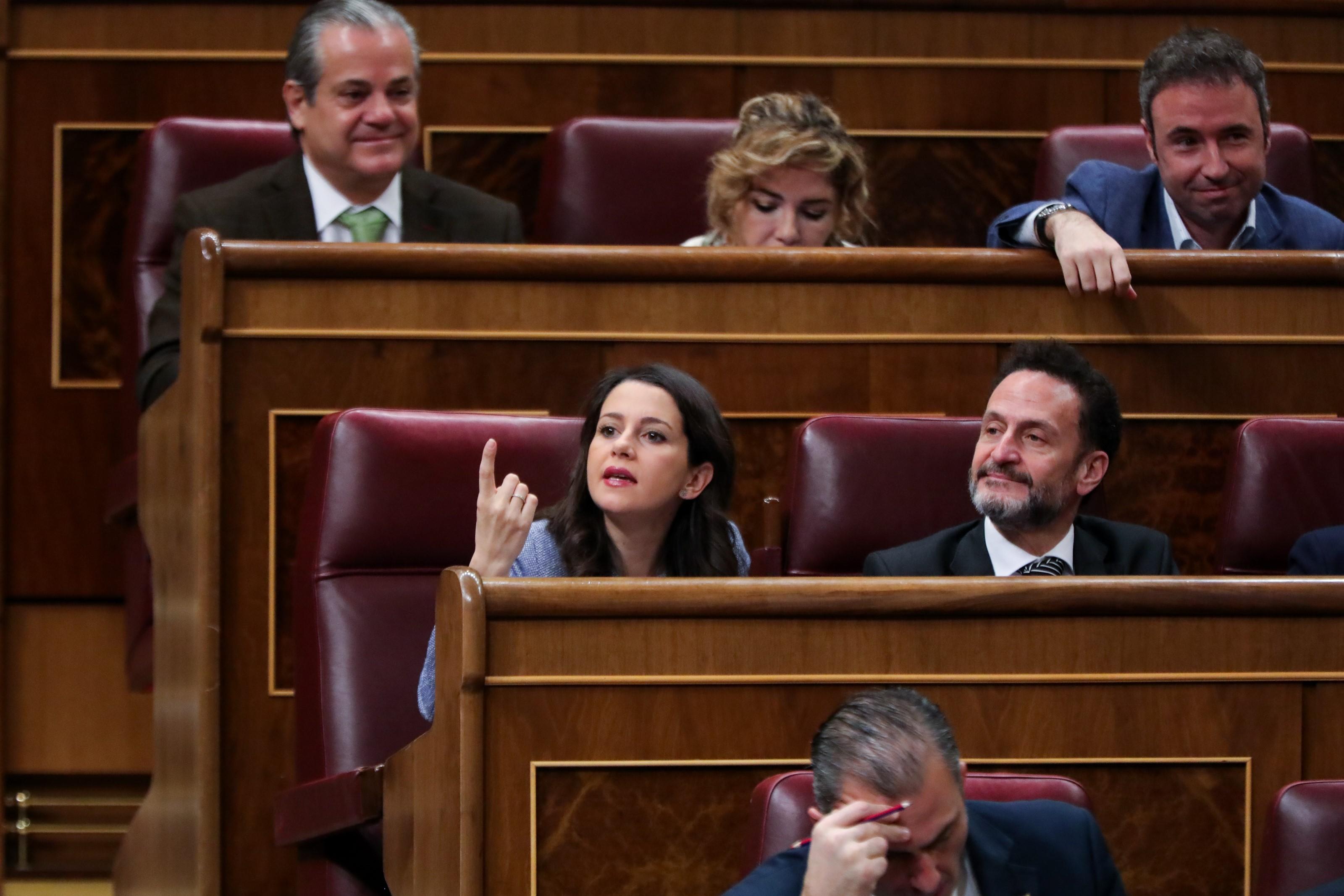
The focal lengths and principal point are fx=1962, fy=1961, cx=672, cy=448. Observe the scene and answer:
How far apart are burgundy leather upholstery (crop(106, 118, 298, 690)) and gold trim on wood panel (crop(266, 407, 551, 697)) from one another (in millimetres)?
181

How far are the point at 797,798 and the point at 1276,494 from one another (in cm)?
31

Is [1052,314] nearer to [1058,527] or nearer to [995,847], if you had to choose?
[1058,527]

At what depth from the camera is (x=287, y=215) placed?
37.4 inches

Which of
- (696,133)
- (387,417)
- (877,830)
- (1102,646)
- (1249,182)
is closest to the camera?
(877,830)

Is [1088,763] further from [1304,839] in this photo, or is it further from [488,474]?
[488,474]

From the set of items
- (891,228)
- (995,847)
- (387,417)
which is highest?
(891,228)

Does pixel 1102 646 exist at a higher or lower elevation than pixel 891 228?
lower

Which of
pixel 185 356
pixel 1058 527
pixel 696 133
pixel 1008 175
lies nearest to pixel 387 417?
pixel 185 356

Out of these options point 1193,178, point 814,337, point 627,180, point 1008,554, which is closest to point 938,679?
point 1008,554

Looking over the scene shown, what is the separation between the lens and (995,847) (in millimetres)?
528

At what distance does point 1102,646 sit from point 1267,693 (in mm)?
54

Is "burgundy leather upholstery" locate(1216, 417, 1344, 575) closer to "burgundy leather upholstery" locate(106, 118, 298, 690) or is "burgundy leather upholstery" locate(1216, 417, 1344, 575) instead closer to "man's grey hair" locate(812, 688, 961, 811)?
"man's grey hair" locate(812, 688, 961, 811)

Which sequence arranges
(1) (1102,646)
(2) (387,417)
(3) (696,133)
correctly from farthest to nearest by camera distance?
(3) (696,133) < (2) (387,417) < (1) (1102,646)

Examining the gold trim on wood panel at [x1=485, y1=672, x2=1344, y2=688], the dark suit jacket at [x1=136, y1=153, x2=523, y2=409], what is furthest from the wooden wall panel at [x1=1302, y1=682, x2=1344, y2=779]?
the dark suit jacket at [x1=136, y1=153, x2=523, y2=409]
